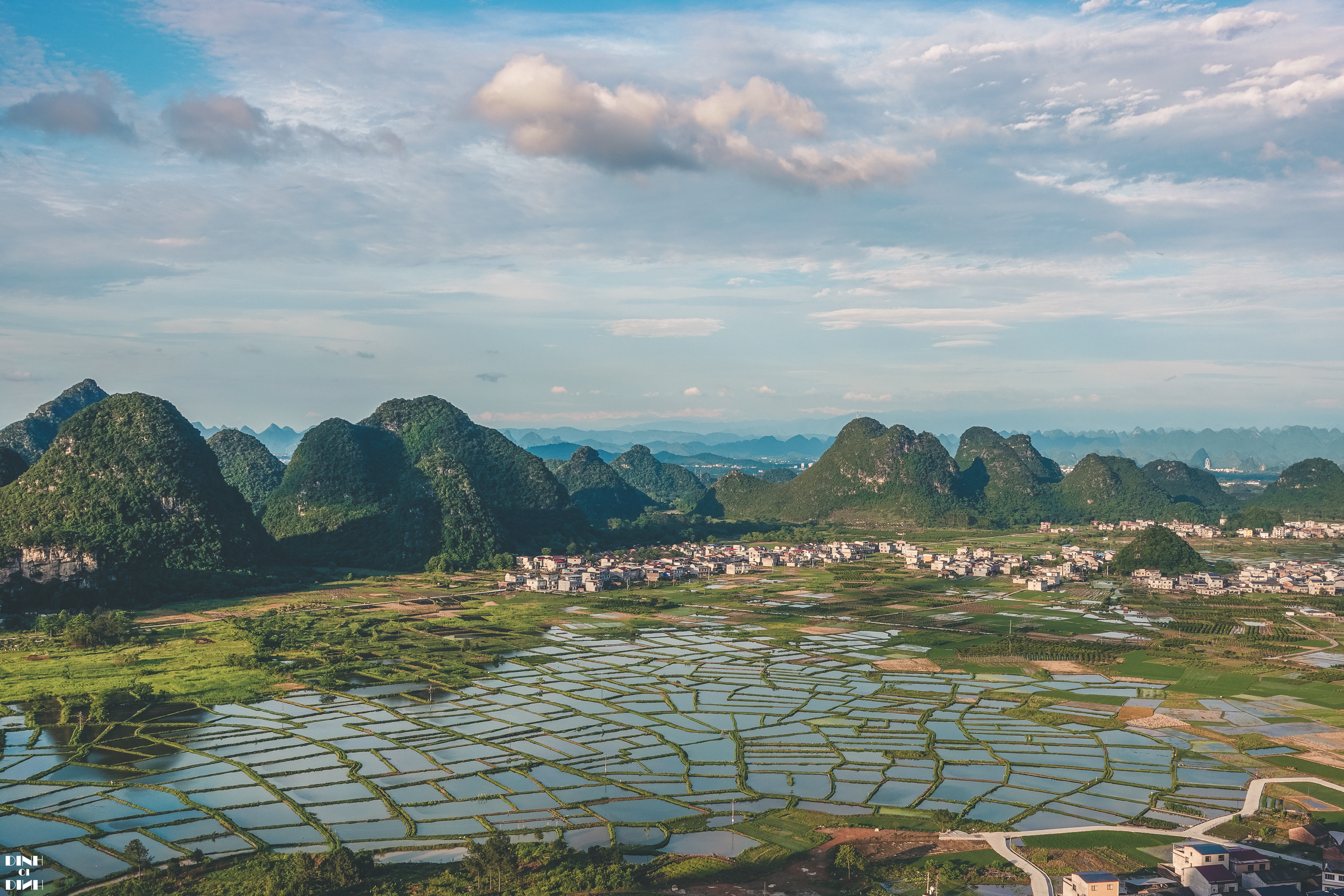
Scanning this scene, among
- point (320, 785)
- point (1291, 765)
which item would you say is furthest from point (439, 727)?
point (1291, 765)

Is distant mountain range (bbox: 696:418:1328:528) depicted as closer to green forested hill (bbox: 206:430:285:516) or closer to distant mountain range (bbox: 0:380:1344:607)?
distant mountain range (bbox: 0:380:1344:607)

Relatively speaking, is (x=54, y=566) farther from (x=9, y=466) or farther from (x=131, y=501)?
(x=9, y=466)

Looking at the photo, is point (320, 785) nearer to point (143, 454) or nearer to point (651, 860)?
point (651, 860)

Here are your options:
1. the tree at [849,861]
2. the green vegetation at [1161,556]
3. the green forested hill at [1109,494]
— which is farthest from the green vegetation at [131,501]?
the green forested hill at [1109,494]

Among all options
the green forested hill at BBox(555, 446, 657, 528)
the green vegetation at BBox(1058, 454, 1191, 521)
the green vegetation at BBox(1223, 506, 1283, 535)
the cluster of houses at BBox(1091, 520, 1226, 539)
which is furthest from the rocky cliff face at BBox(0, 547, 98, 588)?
the green vegetation at BBox(1058, 454, 1191, 521)

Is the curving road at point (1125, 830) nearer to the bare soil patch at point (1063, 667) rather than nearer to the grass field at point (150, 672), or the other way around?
the bare soil patch at point (1063, 667)

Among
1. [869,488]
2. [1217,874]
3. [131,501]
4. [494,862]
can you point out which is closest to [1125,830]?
[1217,874]
